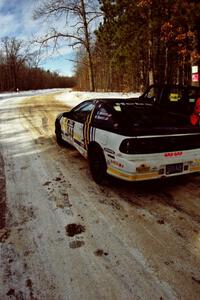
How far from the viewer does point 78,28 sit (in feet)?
80.3

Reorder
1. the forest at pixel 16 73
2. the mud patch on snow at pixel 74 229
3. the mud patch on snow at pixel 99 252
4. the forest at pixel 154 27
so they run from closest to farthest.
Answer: the mud patch on snow at pixel 99 252, the mud patch on snow at pixel 74 229, the forest at pixel 154 27, the forest at pixel 16 73

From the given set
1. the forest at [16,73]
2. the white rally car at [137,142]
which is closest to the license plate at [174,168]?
the white rally car at [137,142]

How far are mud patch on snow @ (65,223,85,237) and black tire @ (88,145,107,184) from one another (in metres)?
1.30

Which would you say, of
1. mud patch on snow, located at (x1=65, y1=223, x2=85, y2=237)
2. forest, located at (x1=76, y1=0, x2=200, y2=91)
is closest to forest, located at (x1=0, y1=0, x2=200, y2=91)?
forest, located at (x1=76, y1=0, x2=200, y2=91)

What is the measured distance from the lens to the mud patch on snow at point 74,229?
3.25 metres

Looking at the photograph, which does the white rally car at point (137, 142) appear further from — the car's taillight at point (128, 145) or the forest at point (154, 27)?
the forest at point (154, 27)

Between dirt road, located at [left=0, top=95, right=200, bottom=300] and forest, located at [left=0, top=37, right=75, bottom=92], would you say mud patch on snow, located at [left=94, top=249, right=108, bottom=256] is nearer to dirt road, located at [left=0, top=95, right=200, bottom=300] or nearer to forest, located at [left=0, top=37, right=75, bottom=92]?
dirt road, located at [left=0, top=95, right=200, bottom=300]

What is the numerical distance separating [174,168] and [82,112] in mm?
2486

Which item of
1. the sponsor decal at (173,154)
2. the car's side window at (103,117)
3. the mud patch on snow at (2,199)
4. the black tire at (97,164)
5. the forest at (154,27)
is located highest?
the forest at (154,27)

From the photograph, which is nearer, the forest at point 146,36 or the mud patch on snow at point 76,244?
the mud patch on snow at point 76,244

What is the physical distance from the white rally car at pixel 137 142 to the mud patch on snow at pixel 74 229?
107cm

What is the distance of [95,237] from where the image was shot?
318 cm

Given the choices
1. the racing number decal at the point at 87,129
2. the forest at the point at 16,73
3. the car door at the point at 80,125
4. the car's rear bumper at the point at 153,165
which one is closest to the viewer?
the car's rear bumper at the point at 153,165

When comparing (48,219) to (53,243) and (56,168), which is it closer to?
(53,243)
